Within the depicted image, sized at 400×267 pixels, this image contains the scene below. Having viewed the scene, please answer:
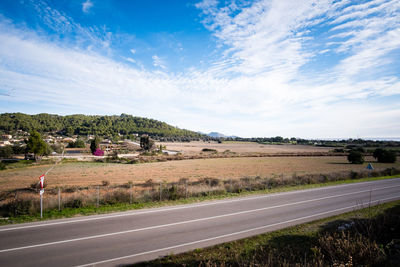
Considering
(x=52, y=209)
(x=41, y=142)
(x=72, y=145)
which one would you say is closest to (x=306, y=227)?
(x=52, y=209)

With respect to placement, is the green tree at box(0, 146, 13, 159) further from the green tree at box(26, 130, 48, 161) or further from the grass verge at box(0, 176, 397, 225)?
the grass verge at box(0, 176, 397, 225)

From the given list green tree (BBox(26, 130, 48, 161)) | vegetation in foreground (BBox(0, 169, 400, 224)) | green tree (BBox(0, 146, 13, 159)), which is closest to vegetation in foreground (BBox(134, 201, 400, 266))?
vegetation in foreground (BBox(0, 169, 400, 224))

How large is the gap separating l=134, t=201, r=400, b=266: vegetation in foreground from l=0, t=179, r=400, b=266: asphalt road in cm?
87

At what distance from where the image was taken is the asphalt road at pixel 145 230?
25.9 ft

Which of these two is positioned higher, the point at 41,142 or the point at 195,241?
the point at 41,142

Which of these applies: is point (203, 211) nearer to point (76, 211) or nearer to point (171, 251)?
point (171, 251)

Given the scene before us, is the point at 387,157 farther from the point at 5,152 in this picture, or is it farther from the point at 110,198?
the point at 5,152

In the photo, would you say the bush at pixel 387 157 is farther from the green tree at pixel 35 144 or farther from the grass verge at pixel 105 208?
the green tree at pixel 35 144

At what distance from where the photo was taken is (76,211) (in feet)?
43.3

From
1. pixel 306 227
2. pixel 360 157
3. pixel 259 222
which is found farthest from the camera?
pixel 360 157

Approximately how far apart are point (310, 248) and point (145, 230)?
7541 mm

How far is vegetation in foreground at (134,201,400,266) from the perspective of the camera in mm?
5414

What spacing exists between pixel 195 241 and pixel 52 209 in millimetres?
10684

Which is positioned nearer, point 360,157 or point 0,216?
point 0,216
